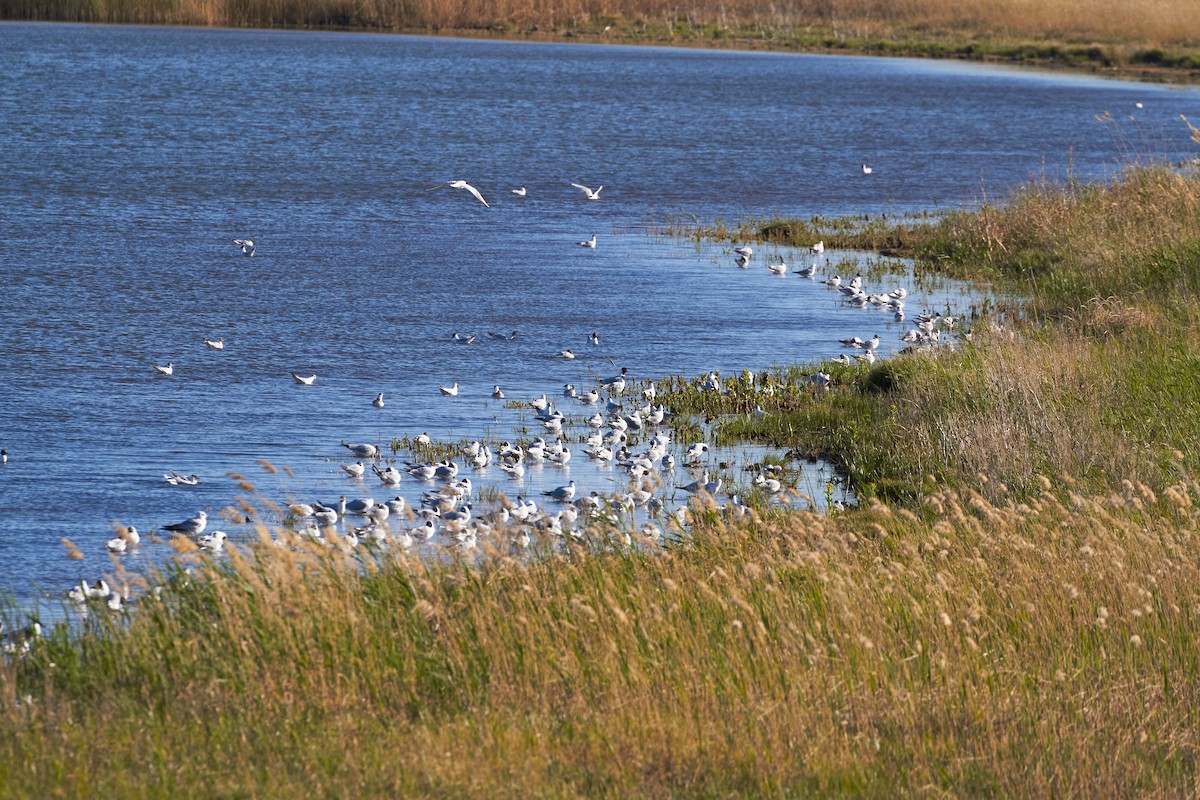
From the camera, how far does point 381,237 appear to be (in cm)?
2659

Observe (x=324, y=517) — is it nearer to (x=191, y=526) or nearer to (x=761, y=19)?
(x=191, y=526)

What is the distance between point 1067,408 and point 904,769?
20.8 feet

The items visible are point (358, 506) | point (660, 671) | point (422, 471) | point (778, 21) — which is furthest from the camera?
point (778, 21)

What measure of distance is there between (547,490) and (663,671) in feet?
18.0

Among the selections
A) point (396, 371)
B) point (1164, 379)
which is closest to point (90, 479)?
point (396, 371)

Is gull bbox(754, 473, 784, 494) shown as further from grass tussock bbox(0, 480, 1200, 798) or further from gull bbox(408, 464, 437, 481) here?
grass tussock bbox(0, 480, 1200, 798)

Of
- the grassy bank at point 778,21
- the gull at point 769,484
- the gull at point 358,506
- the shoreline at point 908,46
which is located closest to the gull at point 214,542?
the gull at point 358,506

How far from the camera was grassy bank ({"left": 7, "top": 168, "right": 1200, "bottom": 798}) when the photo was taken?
20.6 feet

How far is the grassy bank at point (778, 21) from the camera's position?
72.6 metres

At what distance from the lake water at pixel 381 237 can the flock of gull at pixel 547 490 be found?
28 centimetres

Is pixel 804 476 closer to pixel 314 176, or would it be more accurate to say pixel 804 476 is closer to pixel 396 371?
pixel 396 371

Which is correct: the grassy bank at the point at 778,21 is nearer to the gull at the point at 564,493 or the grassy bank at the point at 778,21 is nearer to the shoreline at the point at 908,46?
the shoreline at the point at 908,46

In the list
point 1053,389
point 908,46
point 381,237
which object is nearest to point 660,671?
point 1053,389

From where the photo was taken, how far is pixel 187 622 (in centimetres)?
771
